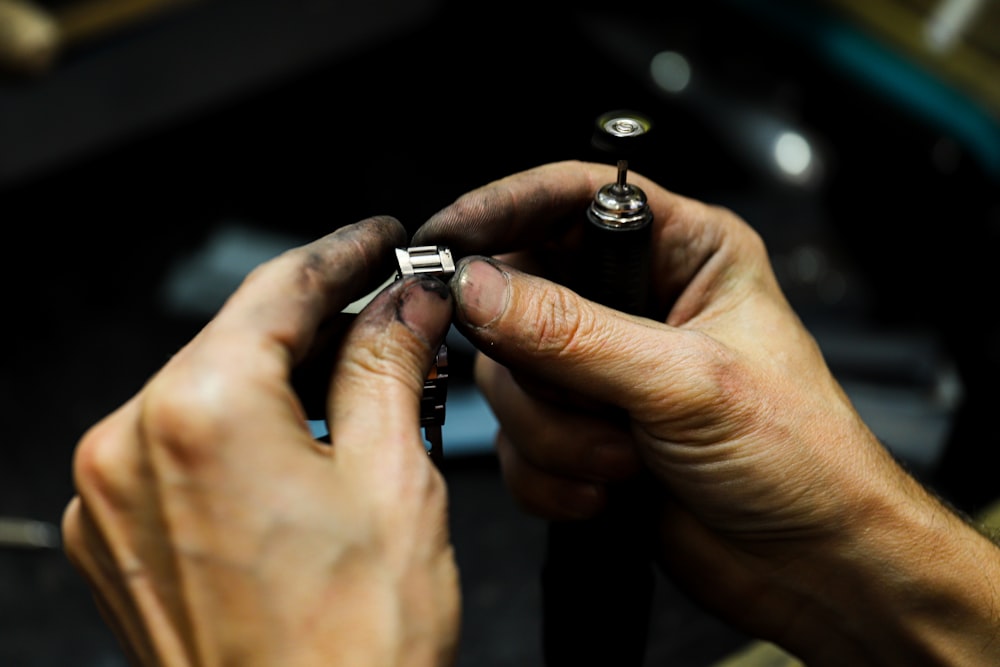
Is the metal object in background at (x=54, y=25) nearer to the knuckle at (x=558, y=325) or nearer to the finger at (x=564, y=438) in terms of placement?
the finger at (x=564, y=438)

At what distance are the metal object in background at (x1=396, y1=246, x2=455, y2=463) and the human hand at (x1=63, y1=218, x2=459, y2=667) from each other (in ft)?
0.21

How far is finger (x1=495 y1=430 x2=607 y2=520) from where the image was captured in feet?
2.49

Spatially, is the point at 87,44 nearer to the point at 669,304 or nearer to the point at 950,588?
the point at 669,304

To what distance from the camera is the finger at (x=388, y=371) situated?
48cm

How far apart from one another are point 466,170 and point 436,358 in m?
1.25

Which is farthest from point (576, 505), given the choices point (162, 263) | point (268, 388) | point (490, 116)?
point (490, 116)

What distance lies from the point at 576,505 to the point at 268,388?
380mm

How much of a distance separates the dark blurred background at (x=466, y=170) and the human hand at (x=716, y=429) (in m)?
0.34

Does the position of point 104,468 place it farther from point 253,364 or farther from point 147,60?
point 147,60

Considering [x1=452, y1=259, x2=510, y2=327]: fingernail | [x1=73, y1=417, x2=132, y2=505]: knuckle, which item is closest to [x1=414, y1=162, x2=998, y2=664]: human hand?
[x1=452, y1=259, x2=510, y2=327]: fingernail

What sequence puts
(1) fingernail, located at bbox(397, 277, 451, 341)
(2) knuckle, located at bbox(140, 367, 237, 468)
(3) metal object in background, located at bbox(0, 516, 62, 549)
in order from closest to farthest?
1. (2) knuckle, located at bbox(140, 367, 237, 468)
2. (1) fingernail, located at bbox(397, 277, 451, 341)
3. (3) metal object in background, located at bbox(0, 516, 62, 549)

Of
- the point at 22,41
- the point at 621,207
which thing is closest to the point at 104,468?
the point at 621,207

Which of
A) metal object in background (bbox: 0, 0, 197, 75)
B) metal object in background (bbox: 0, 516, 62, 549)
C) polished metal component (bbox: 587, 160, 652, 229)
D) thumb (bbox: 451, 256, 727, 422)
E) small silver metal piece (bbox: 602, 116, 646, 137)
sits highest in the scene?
small silver metal piece (bbox: 602, 116, 646, 137)

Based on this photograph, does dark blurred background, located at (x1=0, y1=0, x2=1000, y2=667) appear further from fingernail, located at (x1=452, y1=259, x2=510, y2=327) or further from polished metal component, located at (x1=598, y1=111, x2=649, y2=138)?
polished metal component, located at (x1=598, y1=111, x2=649, y2=138)
